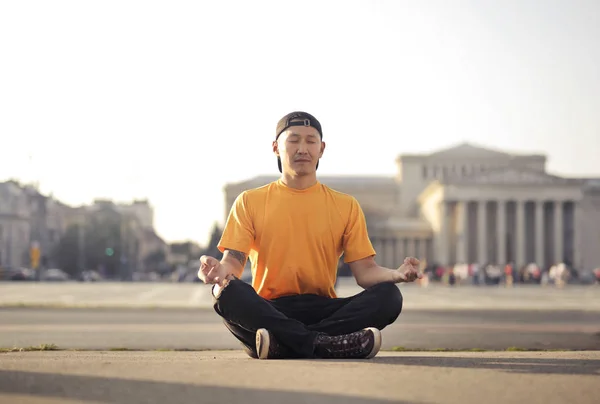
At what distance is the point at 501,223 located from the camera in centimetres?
11644

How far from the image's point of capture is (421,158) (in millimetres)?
144375

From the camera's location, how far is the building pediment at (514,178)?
115312mm

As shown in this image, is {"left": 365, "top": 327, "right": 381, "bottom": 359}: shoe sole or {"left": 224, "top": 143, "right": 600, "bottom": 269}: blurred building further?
{"left": 224, "top": 143, "right": 600, "bottom": 269}: blurred building

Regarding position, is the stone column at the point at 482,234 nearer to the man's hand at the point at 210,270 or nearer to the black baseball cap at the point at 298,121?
the black baseball cap at the point at 298,121

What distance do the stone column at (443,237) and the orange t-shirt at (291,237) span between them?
111 meters

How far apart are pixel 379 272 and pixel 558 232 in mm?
115356

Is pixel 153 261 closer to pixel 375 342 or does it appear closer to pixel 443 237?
pixel 443 237

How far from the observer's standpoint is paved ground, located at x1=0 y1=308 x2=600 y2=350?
11945mm

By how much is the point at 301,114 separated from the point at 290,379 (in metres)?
3.02

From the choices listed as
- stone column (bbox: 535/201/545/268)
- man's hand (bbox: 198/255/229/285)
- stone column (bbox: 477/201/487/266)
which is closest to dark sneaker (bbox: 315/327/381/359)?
man's hand (bbox: 198/255/229/285)

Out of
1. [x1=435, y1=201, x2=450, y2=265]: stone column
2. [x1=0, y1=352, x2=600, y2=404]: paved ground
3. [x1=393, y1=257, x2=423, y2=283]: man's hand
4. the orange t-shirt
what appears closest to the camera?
[x1=0, y1=352, x2=600, y2=404]: paved ground

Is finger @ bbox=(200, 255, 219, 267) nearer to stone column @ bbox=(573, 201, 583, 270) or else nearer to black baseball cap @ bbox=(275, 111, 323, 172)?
black baseball cap @ bbox=(275, 111, 323, 172)

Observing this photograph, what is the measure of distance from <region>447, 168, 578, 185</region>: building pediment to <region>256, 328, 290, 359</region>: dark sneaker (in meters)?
110

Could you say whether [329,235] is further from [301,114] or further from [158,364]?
[158,364]
